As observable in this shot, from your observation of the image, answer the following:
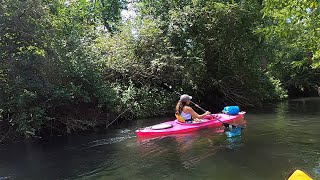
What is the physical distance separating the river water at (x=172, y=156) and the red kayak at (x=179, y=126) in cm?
24

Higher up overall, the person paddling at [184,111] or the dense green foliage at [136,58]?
the dense green foliage at [136,58]

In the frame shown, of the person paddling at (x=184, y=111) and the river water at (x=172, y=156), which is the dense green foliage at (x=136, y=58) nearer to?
the river water at (x=172, y=156)

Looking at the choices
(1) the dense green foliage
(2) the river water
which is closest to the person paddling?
(2) the river water

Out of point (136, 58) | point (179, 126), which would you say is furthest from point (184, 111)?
point (136, 58)

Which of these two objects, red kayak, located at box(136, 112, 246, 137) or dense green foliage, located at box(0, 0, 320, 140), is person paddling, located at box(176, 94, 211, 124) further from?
dense green foliage, located at box(0, 0, 320, 140)

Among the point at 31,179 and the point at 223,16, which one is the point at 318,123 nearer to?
the point at 223,16

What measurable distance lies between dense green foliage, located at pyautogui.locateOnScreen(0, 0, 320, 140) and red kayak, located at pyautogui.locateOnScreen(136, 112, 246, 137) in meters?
2.86

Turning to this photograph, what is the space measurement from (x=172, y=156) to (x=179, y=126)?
2663mm

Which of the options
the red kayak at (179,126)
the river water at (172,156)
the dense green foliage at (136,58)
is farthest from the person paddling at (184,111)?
the dense green foliage at (136,58)

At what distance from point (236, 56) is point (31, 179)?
1365 centimetres

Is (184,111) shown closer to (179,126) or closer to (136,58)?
(179,126)

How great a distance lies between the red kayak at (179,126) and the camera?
1013 centimetres

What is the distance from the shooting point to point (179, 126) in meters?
10.6

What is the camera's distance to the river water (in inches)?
265
